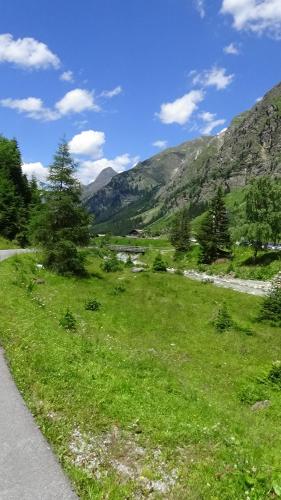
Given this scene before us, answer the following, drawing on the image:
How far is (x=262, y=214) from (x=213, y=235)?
10.7 meters

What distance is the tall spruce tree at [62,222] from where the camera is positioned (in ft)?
139

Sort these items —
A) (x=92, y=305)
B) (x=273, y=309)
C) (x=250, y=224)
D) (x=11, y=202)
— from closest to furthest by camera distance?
(x=92, y=305) < (x=273, y=309) < (x=11, y=202) < (x=250, y=224)

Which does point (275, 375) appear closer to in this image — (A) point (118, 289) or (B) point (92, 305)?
(B) point (92, 305)

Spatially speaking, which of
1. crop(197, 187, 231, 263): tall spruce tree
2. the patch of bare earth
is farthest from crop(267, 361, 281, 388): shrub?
crop(197, 187, 231, 263): tall spruce tree

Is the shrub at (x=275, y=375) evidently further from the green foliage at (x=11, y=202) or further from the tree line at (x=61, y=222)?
the green foliage at (x=11, y=202)

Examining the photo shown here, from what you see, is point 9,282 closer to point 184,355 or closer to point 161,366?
point 184,355

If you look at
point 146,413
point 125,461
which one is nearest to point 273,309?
point 146,413

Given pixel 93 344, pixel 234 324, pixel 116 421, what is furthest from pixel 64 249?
pixel 116 421

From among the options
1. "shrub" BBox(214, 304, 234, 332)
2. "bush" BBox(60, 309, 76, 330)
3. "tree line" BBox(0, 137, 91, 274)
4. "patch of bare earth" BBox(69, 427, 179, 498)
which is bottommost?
"shrub" BBox(214, 304, 234, 332)

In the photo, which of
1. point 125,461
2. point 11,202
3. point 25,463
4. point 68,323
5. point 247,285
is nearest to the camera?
point 25,463

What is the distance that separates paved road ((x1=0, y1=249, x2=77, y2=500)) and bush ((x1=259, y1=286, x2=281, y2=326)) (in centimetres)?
2663

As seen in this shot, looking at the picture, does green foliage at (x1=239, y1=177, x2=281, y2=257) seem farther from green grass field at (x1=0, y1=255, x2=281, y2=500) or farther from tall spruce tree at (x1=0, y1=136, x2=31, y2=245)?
green grass field at (x1=0, y1=255, x2=281, y2=500)

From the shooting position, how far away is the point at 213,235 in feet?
269

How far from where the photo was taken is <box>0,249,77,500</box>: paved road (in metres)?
7.51
